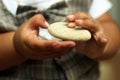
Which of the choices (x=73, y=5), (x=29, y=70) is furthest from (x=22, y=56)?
(x=73, y=5)

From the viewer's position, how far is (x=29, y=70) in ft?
2.03

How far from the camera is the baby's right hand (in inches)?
18.1

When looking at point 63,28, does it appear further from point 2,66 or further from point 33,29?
point 2,66

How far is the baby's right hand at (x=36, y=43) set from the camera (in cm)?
46

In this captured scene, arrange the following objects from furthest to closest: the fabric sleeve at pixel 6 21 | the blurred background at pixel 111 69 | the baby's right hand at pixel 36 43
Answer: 1. the blurred background at pixel 111 69
2. the fabric sleeve at pixel 6 21
3. the baby's right hand at pixel 36 43

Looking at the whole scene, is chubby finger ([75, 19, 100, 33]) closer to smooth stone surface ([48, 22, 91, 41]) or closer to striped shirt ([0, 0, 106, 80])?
smooth stone surface ([48, 22, 91, 41])

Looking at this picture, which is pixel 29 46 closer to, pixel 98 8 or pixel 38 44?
pixel 38 44

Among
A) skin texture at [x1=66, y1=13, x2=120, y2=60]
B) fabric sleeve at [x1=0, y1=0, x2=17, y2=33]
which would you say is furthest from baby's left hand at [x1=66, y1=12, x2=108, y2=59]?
fabric sleeve at [x1=0, y1=0, x2=17, y2=33]

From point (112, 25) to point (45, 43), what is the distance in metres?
0.31

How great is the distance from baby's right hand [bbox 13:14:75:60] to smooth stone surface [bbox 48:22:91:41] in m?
0.02

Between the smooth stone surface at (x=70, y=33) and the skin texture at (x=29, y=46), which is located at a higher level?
the smooth stone surface at (x=70, y=33)

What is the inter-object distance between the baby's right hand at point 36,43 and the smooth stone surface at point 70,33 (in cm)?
2

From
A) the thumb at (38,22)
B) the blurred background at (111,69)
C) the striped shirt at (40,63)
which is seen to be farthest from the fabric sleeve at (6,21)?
the blurred background at (111,69)

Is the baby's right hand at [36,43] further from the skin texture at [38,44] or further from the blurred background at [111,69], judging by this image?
the blurred background at [111,69]
